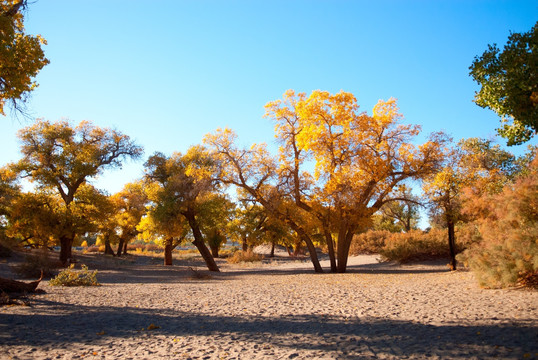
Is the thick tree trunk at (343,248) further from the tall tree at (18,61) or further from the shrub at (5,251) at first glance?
the shrub at (5,251)

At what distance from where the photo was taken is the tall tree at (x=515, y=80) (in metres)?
6.65

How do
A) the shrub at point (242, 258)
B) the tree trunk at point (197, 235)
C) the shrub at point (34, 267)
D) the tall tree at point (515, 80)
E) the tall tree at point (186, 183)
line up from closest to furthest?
the tall tree at point (515, 80)
the shrub at point (34, 267)
the tall tree at point (186, 183)
the tree trunk at point (197, 235)
the shrub at point (242, 258)

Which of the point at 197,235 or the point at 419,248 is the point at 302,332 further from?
the point at 419,248

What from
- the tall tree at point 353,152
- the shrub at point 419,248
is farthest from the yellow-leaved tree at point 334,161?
the shrub at point 419,248

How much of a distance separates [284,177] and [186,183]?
5647 mm

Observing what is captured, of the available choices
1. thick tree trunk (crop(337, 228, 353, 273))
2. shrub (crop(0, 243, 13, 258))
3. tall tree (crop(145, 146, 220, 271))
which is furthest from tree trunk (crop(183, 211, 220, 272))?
shrub (crop(0, 243, 13, 258))

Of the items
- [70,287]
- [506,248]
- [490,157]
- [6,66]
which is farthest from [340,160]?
[490,157]

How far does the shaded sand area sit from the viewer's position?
15.4ft

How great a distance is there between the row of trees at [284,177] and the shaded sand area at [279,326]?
8223 millimetres

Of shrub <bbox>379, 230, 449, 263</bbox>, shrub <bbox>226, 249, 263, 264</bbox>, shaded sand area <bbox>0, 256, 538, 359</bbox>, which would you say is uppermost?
shrub <bbox>379, 230, 449, 263</bbox>

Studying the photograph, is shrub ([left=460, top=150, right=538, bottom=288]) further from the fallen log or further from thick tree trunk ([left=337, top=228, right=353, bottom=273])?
the fallen log

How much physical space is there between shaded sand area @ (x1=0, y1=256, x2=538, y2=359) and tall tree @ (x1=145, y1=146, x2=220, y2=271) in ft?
31.6

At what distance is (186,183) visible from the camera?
66.2 ft

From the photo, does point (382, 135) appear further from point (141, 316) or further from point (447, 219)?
point (141, 316)
